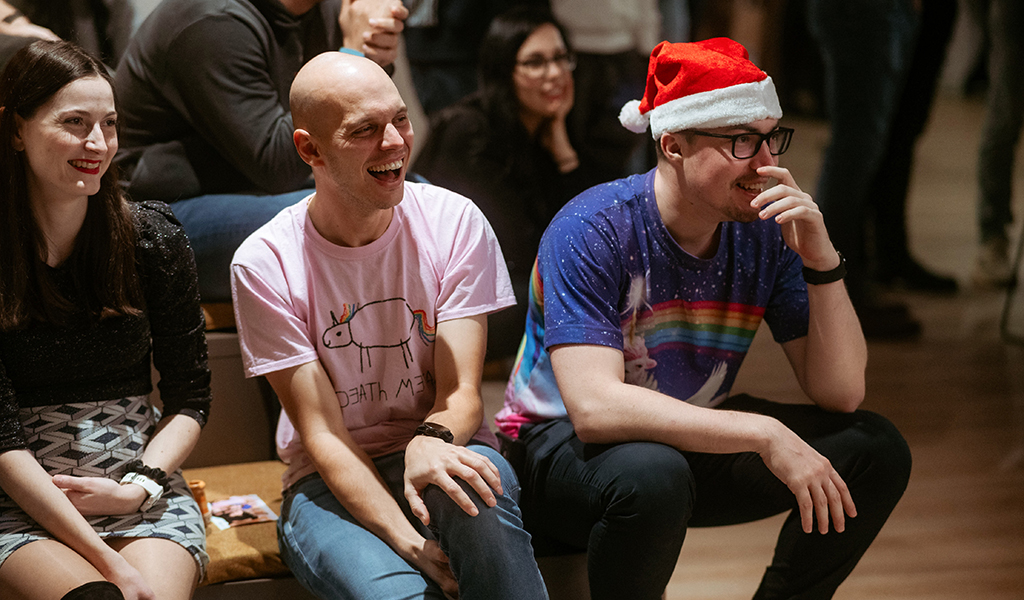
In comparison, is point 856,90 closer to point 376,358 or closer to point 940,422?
point 940,422

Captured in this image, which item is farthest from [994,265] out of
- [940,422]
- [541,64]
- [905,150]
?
[541,64]

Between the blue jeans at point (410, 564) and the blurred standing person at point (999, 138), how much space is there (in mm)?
3165

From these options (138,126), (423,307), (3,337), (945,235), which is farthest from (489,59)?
(945,235)

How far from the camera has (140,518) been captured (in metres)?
1.72

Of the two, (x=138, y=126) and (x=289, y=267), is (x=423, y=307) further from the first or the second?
(x=138, y=126)

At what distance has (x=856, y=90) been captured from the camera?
358 centimetres

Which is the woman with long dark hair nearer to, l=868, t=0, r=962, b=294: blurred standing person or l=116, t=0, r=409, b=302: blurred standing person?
l=116, t=0, r=409, b=302: blurred standing person

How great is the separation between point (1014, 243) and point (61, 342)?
12.9ft

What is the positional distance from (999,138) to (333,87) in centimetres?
339

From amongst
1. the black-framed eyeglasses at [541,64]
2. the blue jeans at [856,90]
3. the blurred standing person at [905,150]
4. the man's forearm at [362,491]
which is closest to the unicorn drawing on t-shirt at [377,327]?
the man's forearm at [362,491]

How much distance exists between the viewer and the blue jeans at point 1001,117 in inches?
151

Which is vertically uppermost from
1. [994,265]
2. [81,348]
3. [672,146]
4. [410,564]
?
[672,146]

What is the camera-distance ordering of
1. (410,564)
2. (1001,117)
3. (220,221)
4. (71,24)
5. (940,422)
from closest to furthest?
(410,564) → (71,24) → (220,221) → (940,422) → (1001,117)

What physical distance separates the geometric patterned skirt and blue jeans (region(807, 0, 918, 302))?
277cm
